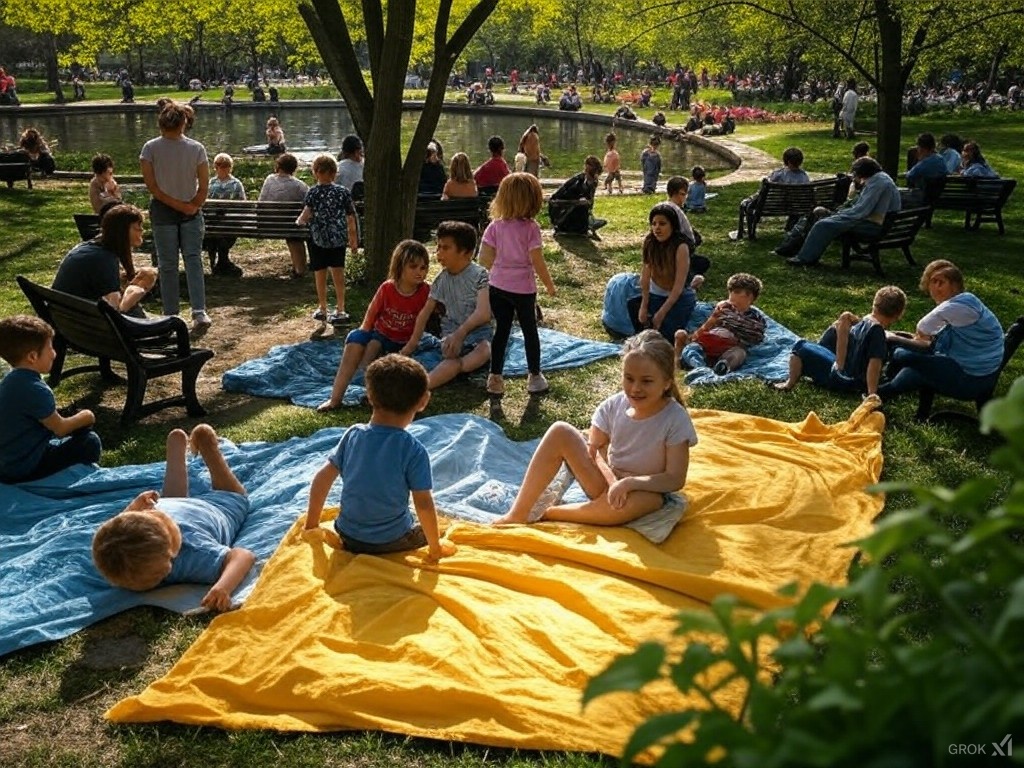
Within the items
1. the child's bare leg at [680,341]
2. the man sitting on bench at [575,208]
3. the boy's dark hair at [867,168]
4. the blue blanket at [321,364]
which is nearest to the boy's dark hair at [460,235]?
the blue blanket at [321,364]

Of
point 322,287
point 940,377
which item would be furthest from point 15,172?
point 940,377

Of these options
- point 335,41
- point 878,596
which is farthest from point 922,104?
point 878,596

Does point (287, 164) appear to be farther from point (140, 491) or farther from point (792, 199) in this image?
point (792, 199)

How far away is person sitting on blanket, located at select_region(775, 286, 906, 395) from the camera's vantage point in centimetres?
725

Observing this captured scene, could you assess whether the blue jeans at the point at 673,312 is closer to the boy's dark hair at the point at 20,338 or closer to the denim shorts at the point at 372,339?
the denim shorts at the point at 372,339

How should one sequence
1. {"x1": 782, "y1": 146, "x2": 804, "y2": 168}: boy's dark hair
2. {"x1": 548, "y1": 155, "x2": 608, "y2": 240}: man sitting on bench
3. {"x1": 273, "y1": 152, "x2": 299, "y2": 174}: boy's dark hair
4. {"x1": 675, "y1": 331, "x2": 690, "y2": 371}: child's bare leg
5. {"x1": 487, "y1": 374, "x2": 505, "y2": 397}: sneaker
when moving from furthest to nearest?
{"x1": 782, "y1": 146, "x2": 804, "y2": 168}: boy's dark hair < {"x1": 548, "y1": 155, "x2": 608, "y2": 240}: man sitting on bench < {"x1": 273, "y1": 152, "x2": 299, "y2": 174}: boy's dark hair < {"x1": 675, "y1": 331, "x2": 690, "y2": 371}: child's bare leg < {"x1": 487, "y1": 374, "x2": 505, "y2": 397}: sneaker

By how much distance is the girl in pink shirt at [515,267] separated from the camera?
25.4 ft

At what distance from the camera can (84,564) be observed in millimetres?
5023

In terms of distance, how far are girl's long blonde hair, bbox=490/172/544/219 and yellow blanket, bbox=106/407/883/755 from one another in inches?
117

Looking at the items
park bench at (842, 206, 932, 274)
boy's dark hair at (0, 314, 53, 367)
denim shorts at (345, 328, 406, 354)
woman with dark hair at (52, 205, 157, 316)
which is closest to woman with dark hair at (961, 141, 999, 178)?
park bench at (842, 206, 932, 274)

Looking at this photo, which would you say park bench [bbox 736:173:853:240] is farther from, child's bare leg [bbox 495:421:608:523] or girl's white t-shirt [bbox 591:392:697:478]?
child's bare leg [bbox 495:421:608:523]

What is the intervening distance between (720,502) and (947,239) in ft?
33.5

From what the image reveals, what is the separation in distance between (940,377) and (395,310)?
430cm

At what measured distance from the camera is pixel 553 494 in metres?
5.64
